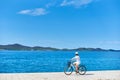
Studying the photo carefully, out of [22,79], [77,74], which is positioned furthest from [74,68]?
[22,79]

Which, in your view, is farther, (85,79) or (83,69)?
(83,69)

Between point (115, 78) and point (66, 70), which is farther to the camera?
point (66, 70)

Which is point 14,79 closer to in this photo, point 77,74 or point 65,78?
point 65,78

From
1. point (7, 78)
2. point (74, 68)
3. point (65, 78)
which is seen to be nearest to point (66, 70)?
point (74, 68)

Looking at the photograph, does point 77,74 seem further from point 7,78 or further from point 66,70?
point 7,78

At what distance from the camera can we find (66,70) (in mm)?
26062

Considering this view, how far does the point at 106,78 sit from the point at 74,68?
307cm

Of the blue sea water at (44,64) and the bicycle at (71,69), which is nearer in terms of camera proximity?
the bicycle at (71,69)

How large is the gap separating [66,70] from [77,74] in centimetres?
74

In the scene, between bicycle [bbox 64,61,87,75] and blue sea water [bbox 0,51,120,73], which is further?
blue sea water [bbox 0,51,120,73]

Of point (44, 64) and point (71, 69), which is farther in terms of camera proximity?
point (44, 64)

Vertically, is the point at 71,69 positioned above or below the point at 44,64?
below

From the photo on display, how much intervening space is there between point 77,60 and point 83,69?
116 centimetres

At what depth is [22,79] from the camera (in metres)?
22.8
